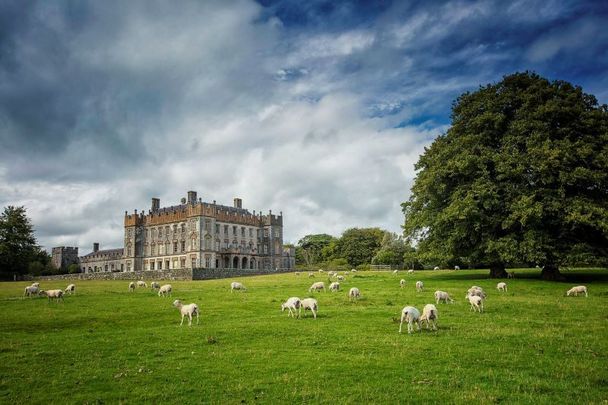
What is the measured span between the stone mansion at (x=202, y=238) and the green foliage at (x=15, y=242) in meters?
25.1

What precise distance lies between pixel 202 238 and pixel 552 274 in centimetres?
6840

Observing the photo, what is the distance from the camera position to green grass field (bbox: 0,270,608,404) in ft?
34.7

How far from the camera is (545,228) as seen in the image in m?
36.8

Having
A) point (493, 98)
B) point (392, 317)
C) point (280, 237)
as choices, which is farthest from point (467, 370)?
point (280, 237)

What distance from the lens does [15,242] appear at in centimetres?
7912

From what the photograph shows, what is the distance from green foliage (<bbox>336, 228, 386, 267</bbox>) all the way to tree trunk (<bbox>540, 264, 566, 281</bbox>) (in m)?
61.6

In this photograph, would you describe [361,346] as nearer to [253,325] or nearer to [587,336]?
[253,325]

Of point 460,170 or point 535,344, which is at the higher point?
point 460,170

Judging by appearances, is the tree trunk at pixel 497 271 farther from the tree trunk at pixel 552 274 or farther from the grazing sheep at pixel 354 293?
the grazing sheep at pixel 354 293

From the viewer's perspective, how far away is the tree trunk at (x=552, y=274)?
38.0m

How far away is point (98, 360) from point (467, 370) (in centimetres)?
1075

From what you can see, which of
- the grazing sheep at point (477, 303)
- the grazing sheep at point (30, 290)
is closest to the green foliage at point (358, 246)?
the grazing sheep at point (30, 290)

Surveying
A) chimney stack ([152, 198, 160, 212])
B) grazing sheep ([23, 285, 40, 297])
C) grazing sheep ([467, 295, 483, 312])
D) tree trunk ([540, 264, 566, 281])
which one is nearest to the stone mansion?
chimney stack ([152, 198, 160, 212])

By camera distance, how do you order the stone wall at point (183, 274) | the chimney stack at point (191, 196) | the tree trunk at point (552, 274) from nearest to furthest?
the tree trunk at point (552, 274)
the stone wall at point (183, 274)
the chimney stack at point (191, 196)
